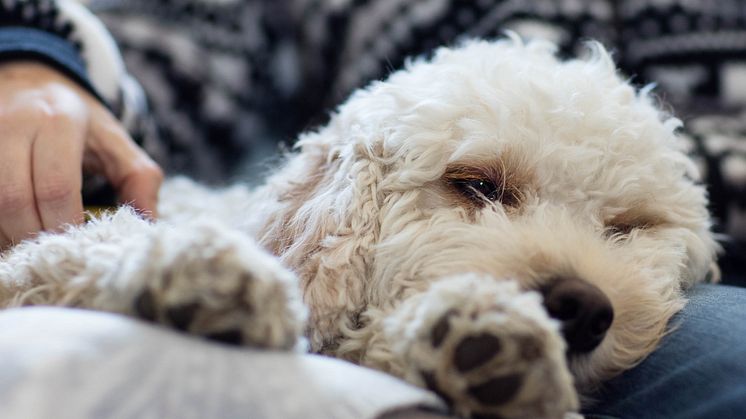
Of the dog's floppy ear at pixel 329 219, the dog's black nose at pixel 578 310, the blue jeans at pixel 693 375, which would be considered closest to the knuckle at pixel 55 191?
the dog's floppy ear at pixel 329 219

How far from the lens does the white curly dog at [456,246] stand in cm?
86

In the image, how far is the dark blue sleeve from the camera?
63.2 inches

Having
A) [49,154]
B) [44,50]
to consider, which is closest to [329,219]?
[49,154]

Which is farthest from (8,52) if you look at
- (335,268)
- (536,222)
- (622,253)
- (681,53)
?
(681,53)

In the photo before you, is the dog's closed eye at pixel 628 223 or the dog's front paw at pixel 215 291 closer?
the dog's front paw at pixel 215 291

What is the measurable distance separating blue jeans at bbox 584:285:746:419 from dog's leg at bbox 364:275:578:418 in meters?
0.25

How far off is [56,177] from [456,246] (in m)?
0.82

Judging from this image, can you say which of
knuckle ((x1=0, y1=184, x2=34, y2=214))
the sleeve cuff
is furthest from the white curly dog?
the sleeve cuff

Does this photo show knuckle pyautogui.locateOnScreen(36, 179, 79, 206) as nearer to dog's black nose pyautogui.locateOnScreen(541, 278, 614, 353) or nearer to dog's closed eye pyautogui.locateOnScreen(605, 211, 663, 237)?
dog's black nose pyautogui.locateOnScreen(541, 278, 614, 353)

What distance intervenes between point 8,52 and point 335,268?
1008mm

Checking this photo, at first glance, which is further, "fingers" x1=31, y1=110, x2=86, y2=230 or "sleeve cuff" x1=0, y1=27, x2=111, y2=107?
"sleeve cuff" x1=0, y1=27, x2=111, y2=107

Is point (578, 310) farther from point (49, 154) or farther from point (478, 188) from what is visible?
point (49, 154)

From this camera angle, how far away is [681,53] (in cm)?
250

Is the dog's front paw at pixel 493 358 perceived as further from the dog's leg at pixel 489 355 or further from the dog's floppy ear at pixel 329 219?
the dog's floppy ear at pixel 329 219
